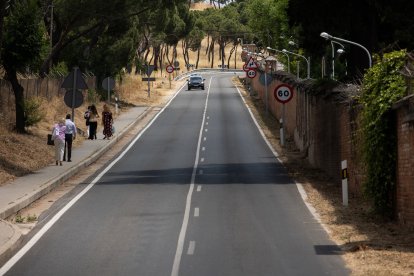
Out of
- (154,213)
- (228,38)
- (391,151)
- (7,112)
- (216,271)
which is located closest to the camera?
(216,271)

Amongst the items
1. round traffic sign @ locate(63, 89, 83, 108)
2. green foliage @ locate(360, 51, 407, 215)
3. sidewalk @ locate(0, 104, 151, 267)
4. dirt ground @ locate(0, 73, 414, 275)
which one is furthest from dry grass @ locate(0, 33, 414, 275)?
round traffic sign @ locate(63, 89, 83, 108)

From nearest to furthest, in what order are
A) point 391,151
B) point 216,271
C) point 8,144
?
point 216,271 → point 391,151 → point 8,144

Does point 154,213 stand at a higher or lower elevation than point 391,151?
lower

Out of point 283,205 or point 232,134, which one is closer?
point 283,205

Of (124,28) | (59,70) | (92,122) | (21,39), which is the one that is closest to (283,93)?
(92,122)

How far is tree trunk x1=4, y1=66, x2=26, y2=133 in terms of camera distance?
36.4m

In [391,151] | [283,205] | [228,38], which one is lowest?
[283,205]

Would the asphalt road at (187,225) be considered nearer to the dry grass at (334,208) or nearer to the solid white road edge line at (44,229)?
the solid white road edge line at (44,229)

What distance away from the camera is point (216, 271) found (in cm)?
1316

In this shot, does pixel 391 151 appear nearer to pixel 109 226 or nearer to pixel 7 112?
pixel 109 226

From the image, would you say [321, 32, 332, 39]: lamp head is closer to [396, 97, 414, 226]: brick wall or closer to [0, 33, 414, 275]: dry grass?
[0, 33, 414, 275]: dry grass

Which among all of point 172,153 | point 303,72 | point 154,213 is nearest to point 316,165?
point 172,153

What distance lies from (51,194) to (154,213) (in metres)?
5.15

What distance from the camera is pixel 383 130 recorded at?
18438mm
